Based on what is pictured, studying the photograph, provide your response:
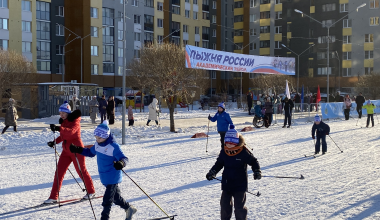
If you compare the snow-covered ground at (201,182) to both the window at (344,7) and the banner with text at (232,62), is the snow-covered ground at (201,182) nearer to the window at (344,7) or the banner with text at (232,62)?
the banner with text at (232,62)

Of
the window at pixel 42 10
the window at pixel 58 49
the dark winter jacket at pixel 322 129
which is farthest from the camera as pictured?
the window at pixel 58 49

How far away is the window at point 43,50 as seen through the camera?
54.9 metres

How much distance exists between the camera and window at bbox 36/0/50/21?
54500mm

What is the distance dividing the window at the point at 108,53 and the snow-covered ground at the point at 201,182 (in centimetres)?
4346

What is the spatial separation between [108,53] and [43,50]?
850cm

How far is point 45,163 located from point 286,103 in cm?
1474

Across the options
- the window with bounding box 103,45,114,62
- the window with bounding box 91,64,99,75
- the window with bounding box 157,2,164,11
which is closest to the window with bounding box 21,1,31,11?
the window with bounding box 91,64,99,75

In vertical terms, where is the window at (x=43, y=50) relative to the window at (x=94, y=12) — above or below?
Result: below

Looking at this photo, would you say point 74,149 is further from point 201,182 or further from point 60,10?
point 60,10

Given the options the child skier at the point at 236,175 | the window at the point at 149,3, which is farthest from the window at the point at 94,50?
the child skier at the point at 236,175

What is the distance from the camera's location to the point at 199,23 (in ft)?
237

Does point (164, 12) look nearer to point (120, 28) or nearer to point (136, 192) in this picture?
point (120, 28)

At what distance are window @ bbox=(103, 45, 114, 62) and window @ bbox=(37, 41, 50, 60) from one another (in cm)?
720

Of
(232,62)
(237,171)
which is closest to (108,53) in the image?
(232,62)
